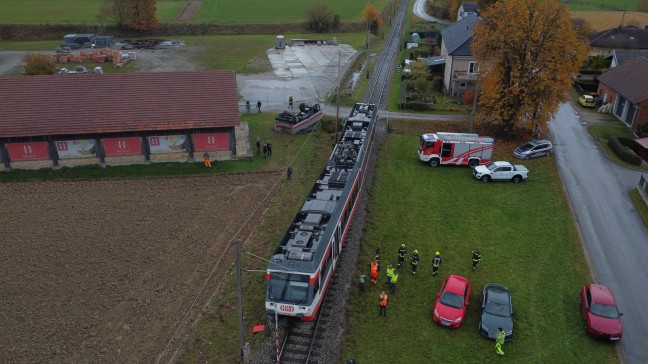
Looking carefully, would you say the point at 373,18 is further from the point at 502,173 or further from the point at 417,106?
the point at 502,173

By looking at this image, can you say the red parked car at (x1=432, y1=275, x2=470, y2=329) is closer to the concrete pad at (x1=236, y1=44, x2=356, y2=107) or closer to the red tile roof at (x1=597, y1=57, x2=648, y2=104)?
the concrete pad at (x1=236, y1=44, x2=356, y2=107)

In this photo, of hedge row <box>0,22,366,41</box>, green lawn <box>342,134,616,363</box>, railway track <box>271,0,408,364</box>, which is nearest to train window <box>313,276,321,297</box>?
railway track <box>271,0,408,364</box>

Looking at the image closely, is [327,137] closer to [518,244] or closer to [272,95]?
[272,95]

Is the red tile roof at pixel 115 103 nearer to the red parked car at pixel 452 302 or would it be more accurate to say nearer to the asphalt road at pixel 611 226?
the red parked car at pixel 452 302

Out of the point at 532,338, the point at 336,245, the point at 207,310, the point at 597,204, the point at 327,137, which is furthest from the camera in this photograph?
the point at 327,137

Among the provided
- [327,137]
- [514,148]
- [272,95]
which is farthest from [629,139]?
[272,95]

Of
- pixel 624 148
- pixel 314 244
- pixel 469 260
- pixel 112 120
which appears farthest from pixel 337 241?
pixel 624 148
